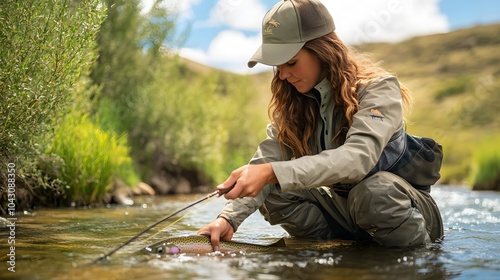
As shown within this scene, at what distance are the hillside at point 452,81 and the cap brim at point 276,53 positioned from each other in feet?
124

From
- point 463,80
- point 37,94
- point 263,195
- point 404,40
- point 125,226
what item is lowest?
point 125,226

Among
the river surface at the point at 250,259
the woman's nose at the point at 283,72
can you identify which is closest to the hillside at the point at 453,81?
the river surface at the point at 250,259

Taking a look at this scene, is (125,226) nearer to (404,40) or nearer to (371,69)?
(371,69)

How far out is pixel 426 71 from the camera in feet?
358

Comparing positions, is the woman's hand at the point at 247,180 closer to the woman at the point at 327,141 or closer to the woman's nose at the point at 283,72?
the woman at the point at 327,141

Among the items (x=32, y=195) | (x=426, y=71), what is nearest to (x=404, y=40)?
(x=426, y=71)

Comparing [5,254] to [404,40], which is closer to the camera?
[5,254]

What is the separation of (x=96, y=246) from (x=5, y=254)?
1.81ft

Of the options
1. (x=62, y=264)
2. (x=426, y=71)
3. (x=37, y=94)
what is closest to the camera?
(x=62, y=264)

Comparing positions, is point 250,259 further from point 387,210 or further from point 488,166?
point 488,166

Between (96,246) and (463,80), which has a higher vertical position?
(463,80)

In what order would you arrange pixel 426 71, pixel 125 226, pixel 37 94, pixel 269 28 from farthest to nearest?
1. pixel 426 71
2. pixel 125 226
3. pixel 37 94
4. pixel 269 28

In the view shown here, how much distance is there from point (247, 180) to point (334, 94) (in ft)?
3.07

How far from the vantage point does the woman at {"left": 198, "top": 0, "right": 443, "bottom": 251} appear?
326 centimetres
